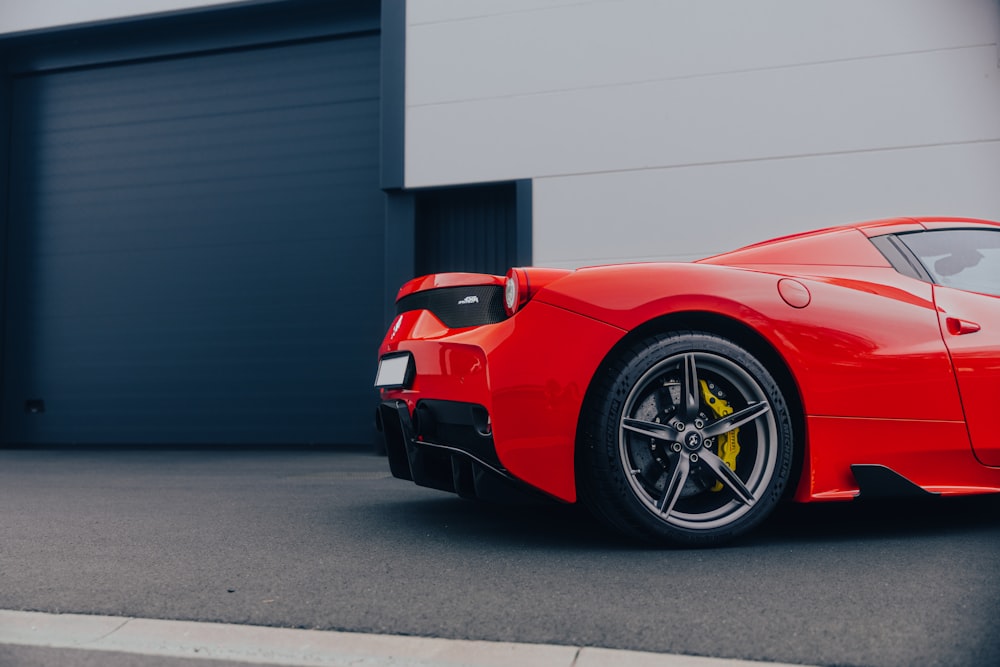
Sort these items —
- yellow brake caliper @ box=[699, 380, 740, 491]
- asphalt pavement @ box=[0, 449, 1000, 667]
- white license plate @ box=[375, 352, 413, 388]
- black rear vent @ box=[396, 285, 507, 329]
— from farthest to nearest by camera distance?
white license plate @ box=[375, 352, 413, 388] < black rear vent @ box=[396, 285, 507, 329] < yellow brake caliper @ box=[699, 380, 740, 491] < asphalt pavement @ box=[0, 449, 1000, 667]

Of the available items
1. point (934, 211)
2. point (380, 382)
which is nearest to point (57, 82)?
point (380, 382)

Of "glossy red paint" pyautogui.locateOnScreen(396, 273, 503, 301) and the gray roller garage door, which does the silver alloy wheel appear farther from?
the gray roller garage door

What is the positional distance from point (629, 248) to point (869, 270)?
4675 mm

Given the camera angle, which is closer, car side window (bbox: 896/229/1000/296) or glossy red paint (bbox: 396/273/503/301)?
glossy red paint (bbox: 396/273/503/301)

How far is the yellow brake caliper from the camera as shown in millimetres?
2750

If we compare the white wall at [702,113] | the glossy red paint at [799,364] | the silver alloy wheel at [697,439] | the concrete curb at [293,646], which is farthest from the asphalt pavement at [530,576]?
the white wall at [702,113]

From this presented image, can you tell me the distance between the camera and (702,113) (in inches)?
300

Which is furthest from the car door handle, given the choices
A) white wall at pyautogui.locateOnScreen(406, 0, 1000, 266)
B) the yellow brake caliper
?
white wall at pyautogui.locateOnScreen(406, 0, 1000, 266)

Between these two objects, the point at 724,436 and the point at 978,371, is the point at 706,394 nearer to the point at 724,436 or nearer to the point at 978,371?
the point at 724,436

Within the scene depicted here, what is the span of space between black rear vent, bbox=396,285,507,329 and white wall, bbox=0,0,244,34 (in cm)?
770

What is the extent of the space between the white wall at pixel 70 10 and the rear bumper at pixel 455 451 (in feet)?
26.2

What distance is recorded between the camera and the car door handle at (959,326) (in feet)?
9.33

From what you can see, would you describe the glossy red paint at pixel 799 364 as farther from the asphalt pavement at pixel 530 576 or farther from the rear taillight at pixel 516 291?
the asphalt pavement at pixel 530 576

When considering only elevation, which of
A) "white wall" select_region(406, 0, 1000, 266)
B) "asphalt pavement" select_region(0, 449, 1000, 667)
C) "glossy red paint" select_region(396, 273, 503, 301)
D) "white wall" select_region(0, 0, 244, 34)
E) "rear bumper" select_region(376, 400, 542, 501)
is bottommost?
"asphalt pavement" select_region(0, 449, 1000, 667)
